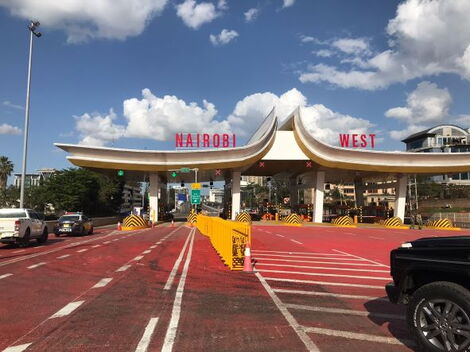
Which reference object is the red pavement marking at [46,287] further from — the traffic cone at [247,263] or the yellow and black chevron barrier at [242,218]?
the yellow and black chevron barrier at [242,218]

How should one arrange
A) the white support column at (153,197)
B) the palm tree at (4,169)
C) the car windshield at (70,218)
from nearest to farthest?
the car windshield at (70,218) < the white support column at (153,197) < the palm tree at (4,169)

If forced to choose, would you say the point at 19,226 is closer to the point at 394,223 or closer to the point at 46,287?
the point at 46,287

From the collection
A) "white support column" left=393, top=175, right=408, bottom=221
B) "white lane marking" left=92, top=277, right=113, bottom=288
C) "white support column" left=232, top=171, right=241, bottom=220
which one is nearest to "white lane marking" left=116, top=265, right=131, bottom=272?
"white lane marking" left=92, top=277, right=113, bottom=288

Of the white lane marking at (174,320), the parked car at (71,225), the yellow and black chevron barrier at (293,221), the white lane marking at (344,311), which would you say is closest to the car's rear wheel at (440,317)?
the white lane marking at (344,311)

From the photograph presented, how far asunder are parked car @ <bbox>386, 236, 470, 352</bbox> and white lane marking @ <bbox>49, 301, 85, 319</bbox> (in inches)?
192

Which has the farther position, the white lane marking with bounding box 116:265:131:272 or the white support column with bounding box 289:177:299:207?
the white support column with bounding box 289:177:299:207

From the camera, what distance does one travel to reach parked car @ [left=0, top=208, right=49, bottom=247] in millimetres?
19391

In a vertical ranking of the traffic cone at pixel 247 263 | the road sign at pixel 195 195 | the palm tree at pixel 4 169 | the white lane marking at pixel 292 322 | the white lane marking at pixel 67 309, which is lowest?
the white lane marking at pixel 67 309

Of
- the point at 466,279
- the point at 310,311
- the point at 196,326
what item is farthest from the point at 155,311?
the point at 466,279

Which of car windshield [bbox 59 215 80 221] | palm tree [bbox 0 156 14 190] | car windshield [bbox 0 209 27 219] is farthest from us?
palm tree [bbox 0 156 14 190]

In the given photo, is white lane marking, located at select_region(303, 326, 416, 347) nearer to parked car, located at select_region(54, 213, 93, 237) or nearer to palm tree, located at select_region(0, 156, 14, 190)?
→ parked car, located at select_region(54, 213, 93, 237)

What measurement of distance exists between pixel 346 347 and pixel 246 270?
20.9ft

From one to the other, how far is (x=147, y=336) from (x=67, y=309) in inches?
87.8

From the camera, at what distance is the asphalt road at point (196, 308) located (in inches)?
Result: 218
